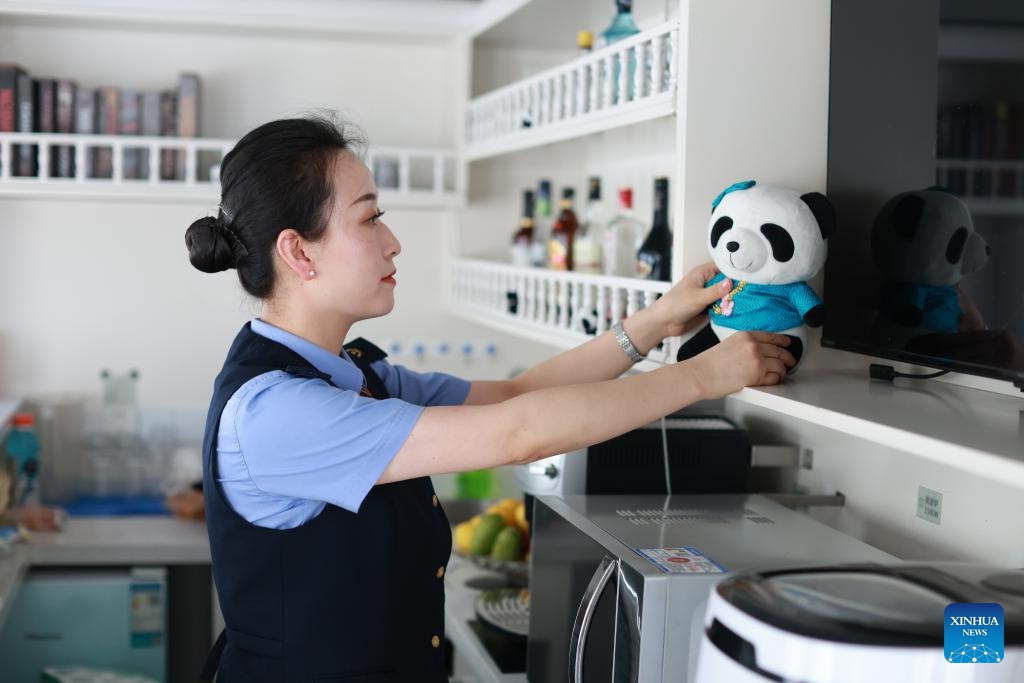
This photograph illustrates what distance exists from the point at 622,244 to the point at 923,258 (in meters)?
1.04

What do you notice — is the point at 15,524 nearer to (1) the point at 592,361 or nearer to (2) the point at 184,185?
(2) the point at 184,185

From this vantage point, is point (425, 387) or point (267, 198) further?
point (425, 387)

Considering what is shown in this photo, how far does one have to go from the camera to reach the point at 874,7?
4.82ft

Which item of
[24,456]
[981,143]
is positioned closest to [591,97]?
[981,143]

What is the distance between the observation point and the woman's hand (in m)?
1.39

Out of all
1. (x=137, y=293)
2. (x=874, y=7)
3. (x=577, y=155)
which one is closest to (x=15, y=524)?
(x=137, y=293)

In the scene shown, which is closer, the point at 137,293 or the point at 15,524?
the point at 15,524

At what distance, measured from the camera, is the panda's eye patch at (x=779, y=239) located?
4.69 ft

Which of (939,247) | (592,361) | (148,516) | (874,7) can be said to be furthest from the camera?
(148,516)

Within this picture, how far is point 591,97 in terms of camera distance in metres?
2.05

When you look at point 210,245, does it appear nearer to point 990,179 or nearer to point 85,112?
point 990,179

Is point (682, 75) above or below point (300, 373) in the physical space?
above

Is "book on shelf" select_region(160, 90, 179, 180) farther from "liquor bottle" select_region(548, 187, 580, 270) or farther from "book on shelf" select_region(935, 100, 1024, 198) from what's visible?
"book on shelf" select_region(935, 100, 1024, 198)

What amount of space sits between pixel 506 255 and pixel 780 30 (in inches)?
72.4
